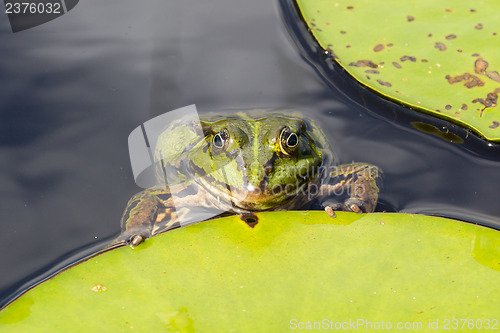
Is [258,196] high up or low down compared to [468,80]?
down

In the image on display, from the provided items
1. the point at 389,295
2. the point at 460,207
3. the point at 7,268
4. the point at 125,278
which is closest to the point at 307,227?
the point at 389,295

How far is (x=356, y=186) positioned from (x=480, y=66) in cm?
137

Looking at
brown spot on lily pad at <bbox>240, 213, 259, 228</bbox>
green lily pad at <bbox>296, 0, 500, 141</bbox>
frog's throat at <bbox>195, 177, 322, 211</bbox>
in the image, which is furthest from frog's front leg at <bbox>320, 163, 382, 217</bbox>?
brown spot on lily pad at <bbox>240, 213, 259, 228</bbox>

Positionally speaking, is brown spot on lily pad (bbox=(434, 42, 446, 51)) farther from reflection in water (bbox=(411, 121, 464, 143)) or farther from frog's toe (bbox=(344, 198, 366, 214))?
frog's toe (bbox=(344, 198, 366, 214))

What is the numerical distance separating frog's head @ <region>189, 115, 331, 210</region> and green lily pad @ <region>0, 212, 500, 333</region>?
335 millimetres

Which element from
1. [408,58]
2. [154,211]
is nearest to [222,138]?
[154,211]

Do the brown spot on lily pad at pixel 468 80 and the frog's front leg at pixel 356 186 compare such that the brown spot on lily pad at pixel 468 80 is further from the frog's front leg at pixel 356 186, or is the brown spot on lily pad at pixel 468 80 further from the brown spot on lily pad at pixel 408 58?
the frog's front leg at pixel 356 186

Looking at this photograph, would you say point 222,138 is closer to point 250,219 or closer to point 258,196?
point 258,196

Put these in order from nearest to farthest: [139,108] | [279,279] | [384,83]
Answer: [279,279] < [384,83] < [139,108]

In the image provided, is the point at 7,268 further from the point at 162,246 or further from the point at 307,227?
the point at 307,227

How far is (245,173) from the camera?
9.39 feet

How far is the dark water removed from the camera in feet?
10.3

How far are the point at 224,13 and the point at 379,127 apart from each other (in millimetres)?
2061

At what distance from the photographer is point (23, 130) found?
3.55 metres
